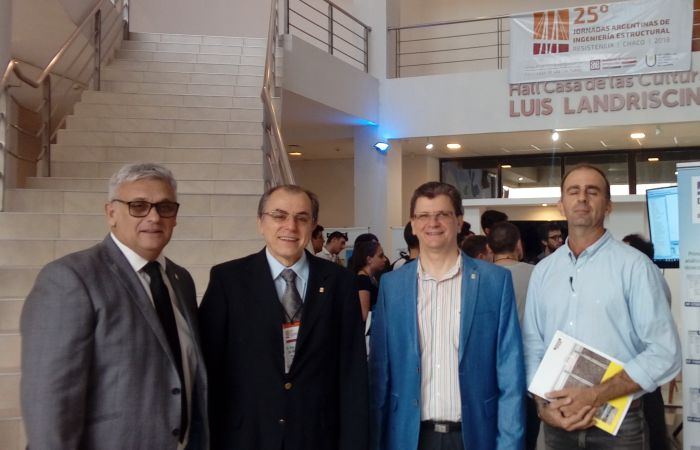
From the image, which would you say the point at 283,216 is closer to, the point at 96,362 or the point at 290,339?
the point at 290,339

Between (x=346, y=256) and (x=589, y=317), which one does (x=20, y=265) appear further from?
(x=346, y=256)

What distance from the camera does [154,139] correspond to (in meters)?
7.08

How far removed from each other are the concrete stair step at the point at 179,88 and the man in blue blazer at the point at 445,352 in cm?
630

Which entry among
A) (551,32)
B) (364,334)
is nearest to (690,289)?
(364,334)

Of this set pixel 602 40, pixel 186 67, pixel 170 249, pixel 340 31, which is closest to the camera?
pixel 170 249

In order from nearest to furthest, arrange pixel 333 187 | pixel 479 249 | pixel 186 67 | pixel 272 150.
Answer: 1. pixel 479 249
2. pixel 272 150
3. pixel 186 67
4. pixel 333 187

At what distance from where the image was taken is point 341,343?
7.70 feet

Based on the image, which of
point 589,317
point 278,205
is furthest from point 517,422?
point 278,205

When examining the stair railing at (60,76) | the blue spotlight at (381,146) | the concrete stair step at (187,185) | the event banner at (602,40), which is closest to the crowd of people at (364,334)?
the stair railing at (60,76)

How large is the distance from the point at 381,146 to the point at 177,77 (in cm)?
387

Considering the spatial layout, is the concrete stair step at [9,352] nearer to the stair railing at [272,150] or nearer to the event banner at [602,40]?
the stair railing at [272,150]

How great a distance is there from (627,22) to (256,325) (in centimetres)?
904

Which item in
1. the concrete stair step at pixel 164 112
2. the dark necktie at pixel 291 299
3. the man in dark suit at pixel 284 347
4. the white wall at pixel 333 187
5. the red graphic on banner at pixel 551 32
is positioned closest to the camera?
the man in dark suit at pixel 284 347

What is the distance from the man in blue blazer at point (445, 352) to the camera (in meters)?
2.33
